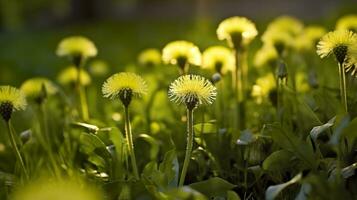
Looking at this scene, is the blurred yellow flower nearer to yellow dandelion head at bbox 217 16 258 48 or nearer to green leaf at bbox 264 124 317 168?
yellow dandelion head at bbox 217 16 258 48

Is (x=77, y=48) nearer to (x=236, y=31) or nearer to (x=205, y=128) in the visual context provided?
(x=236, y=31)

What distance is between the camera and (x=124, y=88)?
1353 mm

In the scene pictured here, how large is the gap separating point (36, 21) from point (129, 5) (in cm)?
511

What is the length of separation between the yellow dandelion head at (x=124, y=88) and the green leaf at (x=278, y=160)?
30 cm

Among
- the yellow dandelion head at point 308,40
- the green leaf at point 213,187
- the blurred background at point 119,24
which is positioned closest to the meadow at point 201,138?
the green leaf at point 213,187

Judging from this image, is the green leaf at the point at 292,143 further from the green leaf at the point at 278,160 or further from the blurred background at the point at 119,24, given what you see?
the blurred background at the point at 119,24

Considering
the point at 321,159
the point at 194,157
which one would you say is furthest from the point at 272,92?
the point at 321,159

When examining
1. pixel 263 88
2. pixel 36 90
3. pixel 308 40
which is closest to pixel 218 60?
pixel 263 88

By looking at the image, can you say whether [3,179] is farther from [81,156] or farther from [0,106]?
[81,156]

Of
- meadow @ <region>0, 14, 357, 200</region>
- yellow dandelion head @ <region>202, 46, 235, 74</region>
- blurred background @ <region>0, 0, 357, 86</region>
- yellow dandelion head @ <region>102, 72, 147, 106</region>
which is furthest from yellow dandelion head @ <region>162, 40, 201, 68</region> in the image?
blurred background @ <region>0, 0, 357, 86</region>

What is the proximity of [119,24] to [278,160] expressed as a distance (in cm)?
1083

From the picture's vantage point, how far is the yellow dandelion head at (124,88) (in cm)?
135

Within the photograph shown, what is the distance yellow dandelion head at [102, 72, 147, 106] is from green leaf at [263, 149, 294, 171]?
30 cm

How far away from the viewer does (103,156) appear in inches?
58.8
